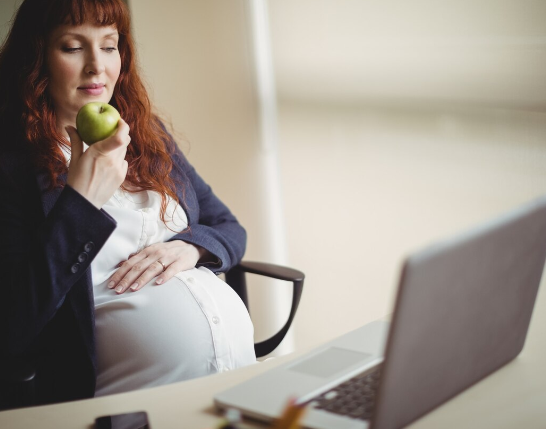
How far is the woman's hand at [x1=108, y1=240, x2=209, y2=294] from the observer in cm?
168

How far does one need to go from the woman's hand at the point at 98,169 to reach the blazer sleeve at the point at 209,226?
0.35 metres

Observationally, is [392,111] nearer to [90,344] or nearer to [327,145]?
[327,145]

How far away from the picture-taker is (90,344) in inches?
62.7

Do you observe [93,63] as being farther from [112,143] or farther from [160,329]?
[160,329]

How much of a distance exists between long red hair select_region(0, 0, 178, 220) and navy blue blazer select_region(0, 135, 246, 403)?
0.06 metres

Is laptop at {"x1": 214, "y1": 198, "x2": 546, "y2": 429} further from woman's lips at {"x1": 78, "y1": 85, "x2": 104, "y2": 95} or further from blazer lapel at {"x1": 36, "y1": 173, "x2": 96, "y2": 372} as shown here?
woman's lips at {"x1": 78, "y1": 85, "x2": 104, "y2": 95}

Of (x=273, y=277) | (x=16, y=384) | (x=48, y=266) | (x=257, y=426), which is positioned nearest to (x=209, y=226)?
(x=273, y=277)

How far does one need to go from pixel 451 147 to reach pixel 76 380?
128 centimetres

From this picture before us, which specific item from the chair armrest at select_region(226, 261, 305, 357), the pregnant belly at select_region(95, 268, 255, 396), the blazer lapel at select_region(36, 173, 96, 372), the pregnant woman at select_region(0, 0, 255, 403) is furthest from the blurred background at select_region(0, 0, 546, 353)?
the blazer lapel at select_region(36, 173, 96, 372)

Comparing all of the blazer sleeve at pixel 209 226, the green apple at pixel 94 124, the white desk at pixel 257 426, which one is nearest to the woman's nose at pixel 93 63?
the green apple at pixel 94 124

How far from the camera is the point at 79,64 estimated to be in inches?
68.6

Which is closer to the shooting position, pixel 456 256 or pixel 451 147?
pixel 456 256

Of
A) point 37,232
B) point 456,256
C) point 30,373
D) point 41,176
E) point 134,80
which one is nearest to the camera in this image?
point 456,256

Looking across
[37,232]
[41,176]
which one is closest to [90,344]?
[37,232]
